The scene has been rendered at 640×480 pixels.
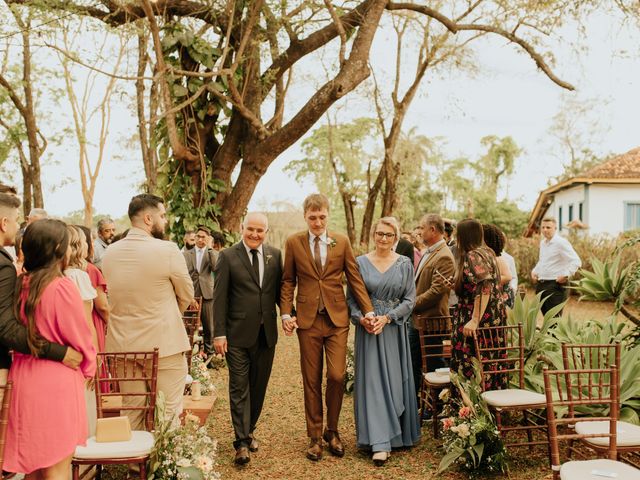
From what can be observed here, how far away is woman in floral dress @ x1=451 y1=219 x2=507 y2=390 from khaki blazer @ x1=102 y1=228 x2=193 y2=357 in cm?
249

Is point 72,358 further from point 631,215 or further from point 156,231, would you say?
point 631,215

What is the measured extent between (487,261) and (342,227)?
55837 mm

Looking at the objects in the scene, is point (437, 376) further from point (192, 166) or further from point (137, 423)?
point (192, 166)

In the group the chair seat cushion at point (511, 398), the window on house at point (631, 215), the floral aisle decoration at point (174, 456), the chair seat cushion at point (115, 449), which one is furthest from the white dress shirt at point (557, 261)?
the window on house at point (631, 215)

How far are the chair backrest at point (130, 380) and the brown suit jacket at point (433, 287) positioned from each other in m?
2.83

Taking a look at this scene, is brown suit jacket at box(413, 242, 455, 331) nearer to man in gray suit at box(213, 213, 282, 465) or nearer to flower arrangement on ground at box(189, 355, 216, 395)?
man in gray suit at box(213, 213, 282, 465)

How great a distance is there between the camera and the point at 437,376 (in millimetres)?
6395

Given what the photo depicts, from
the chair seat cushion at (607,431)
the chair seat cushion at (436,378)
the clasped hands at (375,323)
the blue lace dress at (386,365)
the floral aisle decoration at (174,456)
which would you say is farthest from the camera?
the chair seat cushion at (436,378)

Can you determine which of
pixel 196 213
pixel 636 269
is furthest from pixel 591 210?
pixel 636 269

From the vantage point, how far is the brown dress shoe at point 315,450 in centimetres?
579

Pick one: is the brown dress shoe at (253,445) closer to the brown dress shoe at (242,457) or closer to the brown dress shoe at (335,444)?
the brown dress shoe at (242,457)

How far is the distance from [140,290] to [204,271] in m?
5.05

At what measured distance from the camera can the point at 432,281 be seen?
6.69m

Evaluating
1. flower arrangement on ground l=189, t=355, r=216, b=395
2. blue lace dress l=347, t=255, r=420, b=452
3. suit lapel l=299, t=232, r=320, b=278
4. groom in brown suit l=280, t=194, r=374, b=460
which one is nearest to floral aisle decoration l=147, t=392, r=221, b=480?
groom in brown suit l=280, t=194, r=374, b=460
